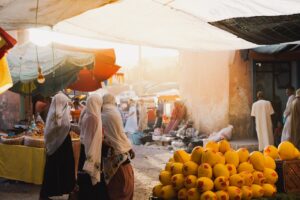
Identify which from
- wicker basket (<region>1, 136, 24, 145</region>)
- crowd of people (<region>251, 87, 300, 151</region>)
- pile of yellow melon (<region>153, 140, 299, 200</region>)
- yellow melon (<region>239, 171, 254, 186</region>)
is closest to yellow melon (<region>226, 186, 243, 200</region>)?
pile of yellow melon (<region>153, 140, 299, 200</region>)

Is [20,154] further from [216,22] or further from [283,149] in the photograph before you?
[283,149]

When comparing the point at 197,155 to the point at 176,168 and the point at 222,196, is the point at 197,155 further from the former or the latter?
the point at 222,196

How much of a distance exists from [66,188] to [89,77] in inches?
155

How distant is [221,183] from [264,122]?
8206 millimetres

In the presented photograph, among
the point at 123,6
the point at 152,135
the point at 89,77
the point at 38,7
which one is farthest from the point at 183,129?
the point at 38,7

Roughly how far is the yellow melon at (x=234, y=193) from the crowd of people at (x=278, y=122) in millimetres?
6740

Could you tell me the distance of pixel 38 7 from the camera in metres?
3.86

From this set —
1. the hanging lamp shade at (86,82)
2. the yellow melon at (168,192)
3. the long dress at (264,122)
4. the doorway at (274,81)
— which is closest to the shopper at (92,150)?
the yellow melon at (168,192)

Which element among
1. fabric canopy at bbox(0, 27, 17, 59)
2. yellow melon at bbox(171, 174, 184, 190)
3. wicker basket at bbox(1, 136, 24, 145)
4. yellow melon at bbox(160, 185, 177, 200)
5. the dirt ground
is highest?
fabric canopy at bbox(0, 27, 17, 59)

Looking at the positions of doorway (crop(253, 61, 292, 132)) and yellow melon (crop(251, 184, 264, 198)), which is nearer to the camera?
yellow melon (crop(251, 184, 264, 198))

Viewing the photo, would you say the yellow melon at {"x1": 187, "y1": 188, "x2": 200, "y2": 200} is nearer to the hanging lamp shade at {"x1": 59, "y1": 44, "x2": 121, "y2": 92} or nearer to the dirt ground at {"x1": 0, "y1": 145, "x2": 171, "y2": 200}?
the dirt ground at {"x1": 0, "y1": 145, "x2": 171, "y2": 200}

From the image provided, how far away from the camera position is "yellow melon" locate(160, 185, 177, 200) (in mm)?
3025

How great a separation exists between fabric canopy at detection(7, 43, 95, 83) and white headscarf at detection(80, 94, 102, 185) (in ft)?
10.1

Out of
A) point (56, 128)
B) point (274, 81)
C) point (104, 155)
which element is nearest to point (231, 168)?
point (104, 155)
